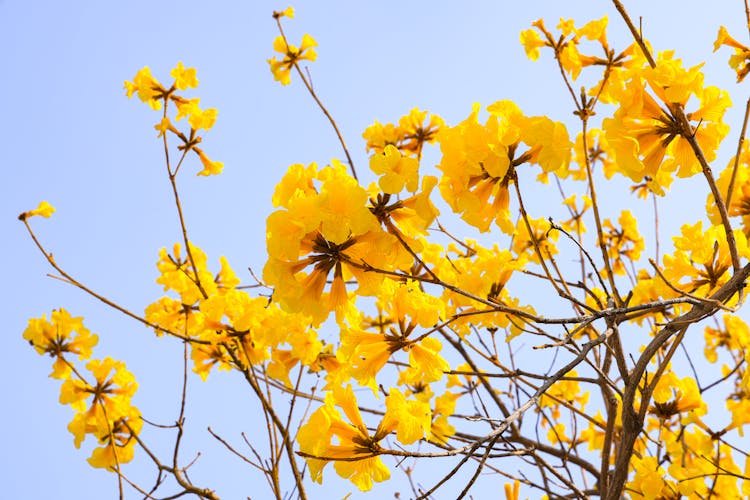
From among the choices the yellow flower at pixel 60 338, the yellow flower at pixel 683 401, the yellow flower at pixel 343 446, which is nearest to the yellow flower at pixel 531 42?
the yellow flower at pixel 683 401

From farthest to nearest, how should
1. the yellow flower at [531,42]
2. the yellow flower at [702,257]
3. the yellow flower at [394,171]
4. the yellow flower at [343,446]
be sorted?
the yellow flower at [531,42]
the yellow flower at [702,257]
the yellow flower at [343,446]
the yellow flower at [394,171]

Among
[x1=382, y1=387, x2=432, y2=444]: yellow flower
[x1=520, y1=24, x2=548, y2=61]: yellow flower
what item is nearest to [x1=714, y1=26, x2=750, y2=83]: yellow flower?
[x1=520, y1=24, x2=548, y2=61]: yellow flower

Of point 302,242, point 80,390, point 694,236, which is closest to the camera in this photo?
point 302,242

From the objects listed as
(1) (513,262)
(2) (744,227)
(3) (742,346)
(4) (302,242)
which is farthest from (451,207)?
(3) (742,346)

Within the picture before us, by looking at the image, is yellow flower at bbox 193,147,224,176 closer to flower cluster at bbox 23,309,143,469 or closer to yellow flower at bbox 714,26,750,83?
flower cluster at bbox 23,309,143,469

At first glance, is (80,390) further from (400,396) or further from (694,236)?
(694,236)

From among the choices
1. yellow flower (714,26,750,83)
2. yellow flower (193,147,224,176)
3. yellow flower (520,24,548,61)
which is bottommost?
yellow flower (714,26,750,83)

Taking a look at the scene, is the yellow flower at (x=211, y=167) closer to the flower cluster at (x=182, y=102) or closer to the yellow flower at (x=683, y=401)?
Result: the flower cluster at (x=182, y=102)

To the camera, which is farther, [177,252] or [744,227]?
[177,252]

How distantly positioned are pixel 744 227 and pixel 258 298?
8.33 ft

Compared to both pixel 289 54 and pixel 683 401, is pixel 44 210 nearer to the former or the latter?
pixel 289 54

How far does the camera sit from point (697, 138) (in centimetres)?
209

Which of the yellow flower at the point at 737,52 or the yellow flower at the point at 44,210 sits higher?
the yellow flower at the point at 44,210

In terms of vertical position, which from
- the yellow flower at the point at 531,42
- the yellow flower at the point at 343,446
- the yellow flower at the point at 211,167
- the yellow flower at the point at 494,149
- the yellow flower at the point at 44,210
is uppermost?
the yellow flower at the point at 531,42
